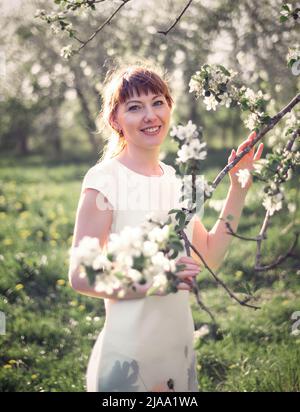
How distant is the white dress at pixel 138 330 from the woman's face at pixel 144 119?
5.3 inches

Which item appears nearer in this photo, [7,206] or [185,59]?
[185,59]

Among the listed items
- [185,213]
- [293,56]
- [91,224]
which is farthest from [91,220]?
[293,56]

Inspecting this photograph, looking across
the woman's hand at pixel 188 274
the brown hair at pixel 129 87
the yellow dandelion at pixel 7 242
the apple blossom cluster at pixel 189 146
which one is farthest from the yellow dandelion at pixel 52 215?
the apple blossom cluster at pixel 189 146

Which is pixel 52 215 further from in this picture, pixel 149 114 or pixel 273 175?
pixel 273 175

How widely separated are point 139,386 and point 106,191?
738 millimetres

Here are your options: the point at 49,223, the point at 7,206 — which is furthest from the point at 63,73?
the point at 49,223

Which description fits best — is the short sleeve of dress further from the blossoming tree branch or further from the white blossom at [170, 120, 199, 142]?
the white blossom at [170, 120, 199, 142]

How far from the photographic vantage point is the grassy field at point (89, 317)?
3.13m

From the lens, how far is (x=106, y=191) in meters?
1.93

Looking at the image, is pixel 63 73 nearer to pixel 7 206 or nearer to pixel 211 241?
pixel 7 206

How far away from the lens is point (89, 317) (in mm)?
3824

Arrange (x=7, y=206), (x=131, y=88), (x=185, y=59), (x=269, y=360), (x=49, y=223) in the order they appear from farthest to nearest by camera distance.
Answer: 1. (x=7, y=206)
2. (x=185, y=59)
3. (x=49, y=223)
4. (x=269, y=360)
5. (x=131, y=88)

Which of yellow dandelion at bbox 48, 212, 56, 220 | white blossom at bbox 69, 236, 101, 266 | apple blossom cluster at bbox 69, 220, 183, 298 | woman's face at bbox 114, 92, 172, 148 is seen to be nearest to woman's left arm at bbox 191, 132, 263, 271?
woman's face at bbox 114, 92, 172, 148

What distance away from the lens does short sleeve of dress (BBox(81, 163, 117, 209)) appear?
76.0 inches
